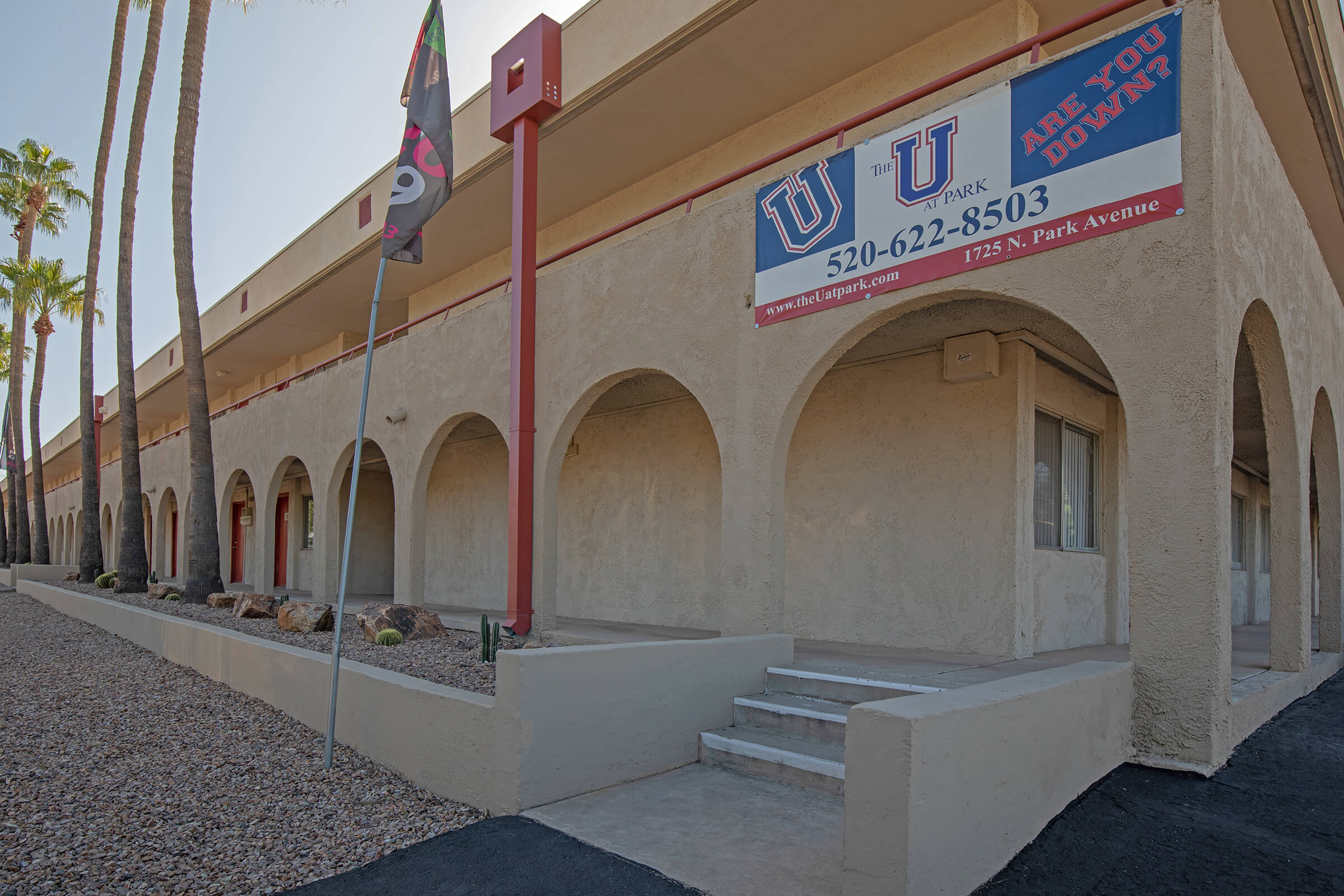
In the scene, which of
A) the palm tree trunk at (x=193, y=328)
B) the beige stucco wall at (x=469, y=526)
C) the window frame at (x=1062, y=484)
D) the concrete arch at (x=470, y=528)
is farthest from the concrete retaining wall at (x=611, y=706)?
the palm tree trunk at (x=193, y=328)

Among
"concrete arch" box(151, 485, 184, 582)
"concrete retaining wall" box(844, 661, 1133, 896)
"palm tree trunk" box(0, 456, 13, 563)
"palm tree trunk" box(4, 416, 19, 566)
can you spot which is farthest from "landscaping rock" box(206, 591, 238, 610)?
Result: "palm tree trunk" box(0, 456, 13, 563)

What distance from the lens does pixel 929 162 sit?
639 centimetres

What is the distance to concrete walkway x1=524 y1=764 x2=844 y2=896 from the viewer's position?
388cm

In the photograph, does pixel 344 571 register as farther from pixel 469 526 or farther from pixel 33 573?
pixel 33 573

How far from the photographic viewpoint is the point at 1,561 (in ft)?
120

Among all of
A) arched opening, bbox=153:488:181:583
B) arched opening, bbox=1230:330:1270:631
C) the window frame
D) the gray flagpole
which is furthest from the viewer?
arched opening, bbox=153:488:181:583

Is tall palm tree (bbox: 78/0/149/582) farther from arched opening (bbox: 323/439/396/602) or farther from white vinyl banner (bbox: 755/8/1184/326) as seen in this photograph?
white vinyl banner (bbox: 755/8/1184/326)

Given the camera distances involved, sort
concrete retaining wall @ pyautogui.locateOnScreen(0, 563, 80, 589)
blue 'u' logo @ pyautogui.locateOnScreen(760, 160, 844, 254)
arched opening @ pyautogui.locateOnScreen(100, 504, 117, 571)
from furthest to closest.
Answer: arched opening @ pyautogui.locateOnScreen(100, 504, 117, 571) → concrete retaining wall @ pyautogui.locateOnScreen(0, 563, 80, 589) → blue 'u' logo @ pyautogui.locateOnScreen(760, 160, 844, 254)

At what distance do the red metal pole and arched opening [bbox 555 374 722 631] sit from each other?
2.53ft

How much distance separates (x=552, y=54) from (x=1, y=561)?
38.5m

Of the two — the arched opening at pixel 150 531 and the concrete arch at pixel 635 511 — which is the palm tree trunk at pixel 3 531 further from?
the concrete arch at pixel 635 511

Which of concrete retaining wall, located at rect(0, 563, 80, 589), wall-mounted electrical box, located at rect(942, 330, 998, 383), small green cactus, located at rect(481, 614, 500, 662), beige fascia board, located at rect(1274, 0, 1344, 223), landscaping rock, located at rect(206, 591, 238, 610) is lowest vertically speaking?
concrete retaining wall, located at rect(0, 563, 80, 589)

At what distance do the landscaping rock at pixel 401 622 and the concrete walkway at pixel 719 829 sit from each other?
19.3 ft

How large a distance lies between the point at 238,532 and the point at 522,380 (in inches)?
840
